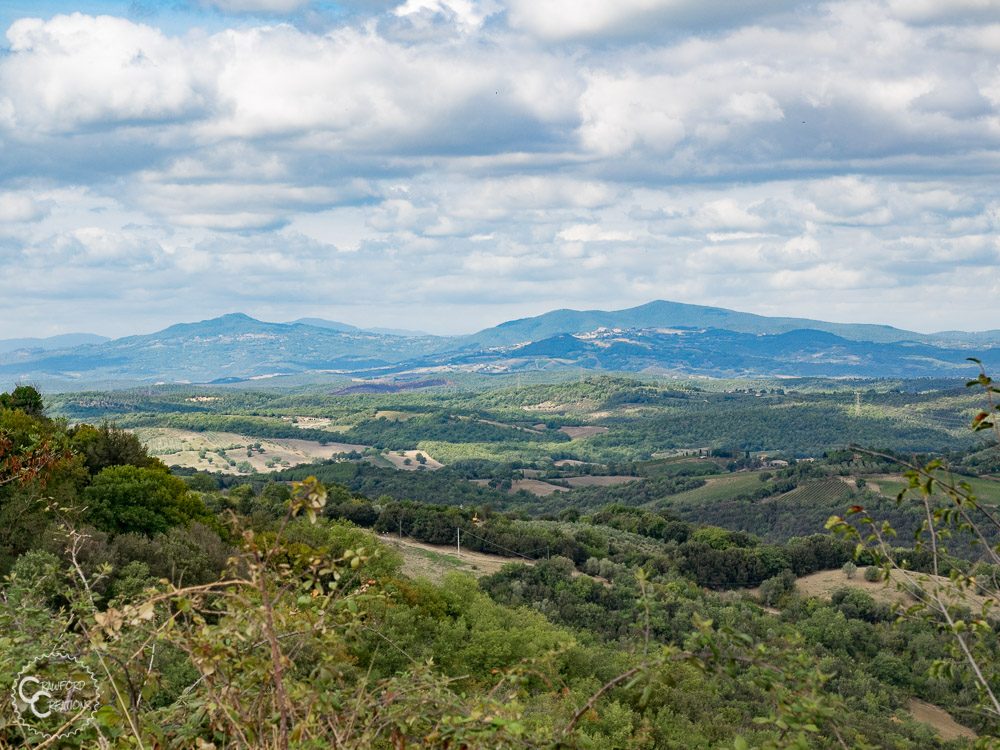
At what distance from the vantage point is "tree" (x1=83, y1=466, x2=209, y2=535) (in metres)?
24.4

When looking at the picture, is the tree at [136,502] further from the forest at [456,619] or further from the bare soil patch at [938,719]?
the bare soil patch at [938,719]

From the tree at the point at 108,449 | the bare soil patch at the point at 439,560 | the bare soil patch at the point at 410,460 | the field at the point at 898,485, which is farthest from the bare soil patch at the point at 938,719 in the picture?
the bare soil patch at the point at 410,460

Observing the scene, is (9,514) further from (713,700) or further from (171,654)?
(713,700)

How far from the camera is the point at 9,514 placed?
63.3 feet

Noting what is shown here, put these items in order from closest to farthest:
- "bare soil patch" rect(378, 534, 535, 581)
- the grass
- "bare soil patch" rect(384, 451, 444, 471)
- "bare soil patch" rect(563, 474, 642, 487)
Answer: "bare soil patch" rect(378, 534, 535, 581)
the grass
"bare soil patch" rect(563, 474, 642, 487)
"bare soil patch" rect(384, 451, 444, 471)

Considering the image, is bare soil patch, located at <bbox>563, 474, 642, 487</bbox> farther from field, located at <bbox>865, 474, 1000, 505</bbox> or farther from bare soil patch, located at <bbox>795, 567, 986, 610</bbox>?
bare soil patch, located at <bbox>795, 567, 986, 610</bbox>

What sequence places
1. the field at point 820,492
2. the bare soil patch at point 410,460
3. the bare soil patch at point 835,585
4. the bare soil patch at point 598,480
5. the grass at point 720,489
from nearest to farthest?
the bare soil patch at point 835,585, the field at point 820,492, the grass at point 720,489, the bare soil patch at point 598,480, the bare soil patch at point 410,460

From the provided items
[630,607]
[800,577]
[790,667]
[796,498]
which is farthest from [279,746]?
[796,498]

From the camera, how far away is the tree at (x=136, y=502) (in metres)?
24.4

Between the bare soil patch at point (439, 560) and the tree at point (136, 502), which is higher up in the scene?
the tree at point (136, 502)

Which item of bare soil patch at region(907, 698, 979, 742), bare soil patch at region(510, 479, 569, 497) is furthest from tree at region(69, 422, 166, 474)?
bare soil patch at region(510, 479, 569, 497)

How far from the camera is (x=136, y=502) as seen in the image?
25.7 metres

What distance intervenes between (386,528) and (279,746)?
39863 mm

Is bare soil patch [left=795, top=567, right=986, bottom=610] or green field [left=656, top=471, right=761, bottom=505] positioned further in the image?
green field [left=656, top=471, right=761, bottom=505]
